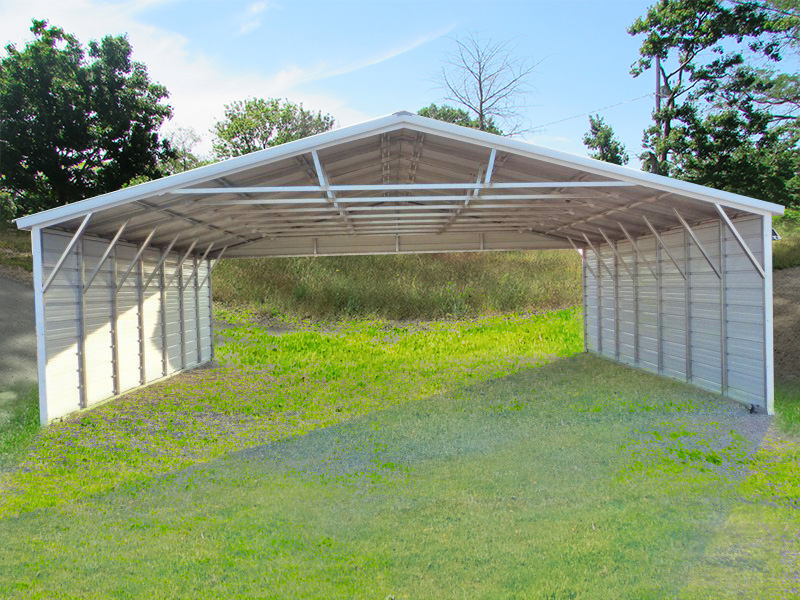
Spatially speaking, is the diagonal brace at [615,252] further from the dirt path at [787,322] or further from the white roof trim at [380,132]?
the white roof trim at [380,132]

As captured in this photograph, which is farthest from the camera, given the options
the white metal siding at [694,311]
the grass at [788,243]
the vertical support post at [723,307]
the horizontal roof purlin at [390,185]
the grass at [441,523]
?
the grass at [788,243]

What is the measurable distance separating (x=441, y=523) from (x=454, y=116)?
29327 mm

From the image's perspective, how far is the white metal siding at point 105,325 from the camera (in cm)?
844

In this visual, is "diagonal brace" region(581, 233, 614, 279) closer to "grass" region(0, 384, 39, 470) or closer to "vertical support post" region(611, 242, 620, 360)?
"vertical support post" region(611, 242, 620, 360)

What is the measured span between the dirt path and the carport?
2100 millimetres

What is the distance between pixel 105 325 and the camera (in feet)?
32.9

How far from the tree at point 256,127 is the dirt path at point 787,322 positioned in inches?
821

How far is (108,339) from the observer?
33.1 feet

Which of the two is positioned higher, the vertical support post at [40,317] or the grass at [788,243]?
the grass at [788,243]

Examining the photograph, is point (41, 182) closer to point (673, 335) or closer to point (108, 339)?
point (108, 339)

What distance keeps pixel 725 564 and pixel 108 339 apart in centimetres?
901

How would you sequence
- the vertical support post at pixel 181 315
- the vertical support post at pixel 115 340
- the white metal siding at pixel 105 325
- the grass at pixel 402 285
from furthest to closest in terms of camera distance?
1. the grass at pixel 402 285
2. the vertical support post at pixel 181 315
3. the vertical support post at pixel 115 340
4. the white metal siding at pixel 105 325

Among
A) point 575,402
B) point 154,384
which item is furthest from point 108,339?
point 575,402

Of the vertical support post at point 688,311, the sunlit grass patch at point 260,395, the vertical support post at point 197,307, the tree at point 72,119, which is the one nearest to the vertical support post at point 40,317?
the sunlit grass patch at point 260,395
